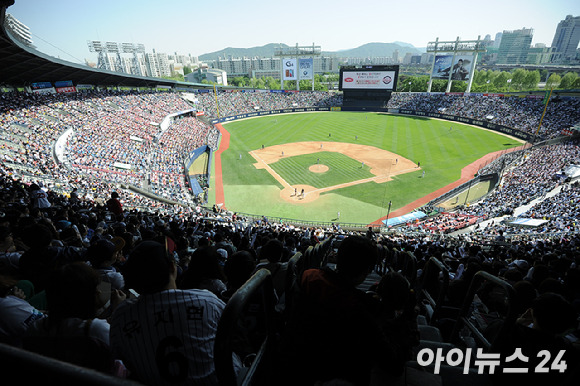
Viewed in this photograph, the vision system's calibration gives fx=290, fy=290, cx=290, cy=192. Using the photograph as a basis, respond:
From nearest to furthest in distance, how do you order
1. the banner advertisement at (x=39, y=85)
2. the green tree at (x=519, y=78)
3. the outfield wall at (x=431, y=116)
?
1. the banner advertisement at (x=39, y=85)
2. the outfield wall at (x=431, y=116)
3. the green tree at (x=519, y=78)

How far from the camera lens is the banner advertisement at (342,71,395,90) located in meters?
65.9

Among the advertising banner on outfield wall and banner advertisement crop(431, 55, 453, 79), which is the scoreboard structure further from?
banner advertisement crop(431, 55, 453, 79)

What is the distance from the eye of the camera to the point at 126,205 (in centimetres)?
1923

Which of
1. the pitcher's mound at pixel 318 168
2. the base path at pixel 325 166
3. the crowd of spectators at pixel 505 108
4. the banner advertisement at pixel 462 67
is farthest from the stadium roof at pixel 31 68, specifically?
the banner advertisement at pixel 462 67

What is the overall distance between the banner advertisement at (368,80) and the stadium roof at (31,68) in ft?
148

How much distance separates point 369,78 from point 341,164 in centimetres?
4031

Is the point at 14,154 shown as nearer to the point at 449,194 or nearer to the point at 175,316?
the point at 175,316

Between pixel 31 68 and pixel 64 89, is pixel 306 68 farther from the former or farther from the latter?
pixel 31 68

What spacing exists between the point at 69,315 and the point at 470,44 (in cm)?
8065

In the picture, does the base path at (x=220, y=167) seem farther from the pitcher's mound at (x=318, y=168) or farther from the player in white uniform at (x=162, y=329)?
the player in white uniform at (x=162, y=329)

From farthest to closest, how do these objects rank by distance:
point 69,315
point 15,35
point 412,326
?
point 15,35 → point 412,326 → point 69,315

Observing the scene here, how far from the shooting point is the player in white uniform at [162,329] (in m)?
2.05

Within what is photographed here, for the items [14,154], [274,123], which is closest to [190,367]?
[14,154]

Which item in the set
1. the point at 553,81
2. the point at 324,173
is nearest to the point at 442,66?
the point at 324,173
